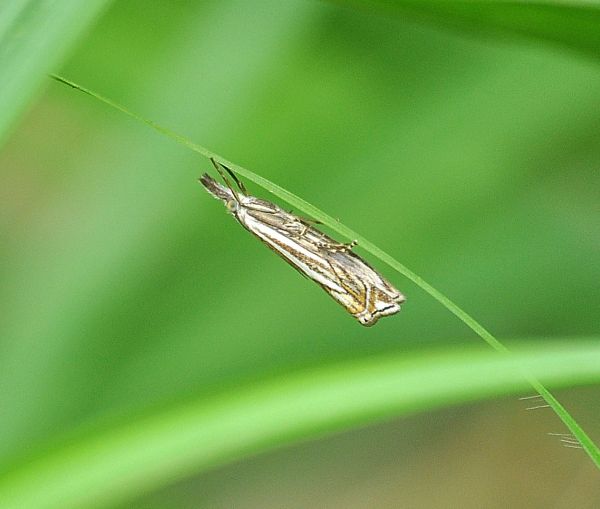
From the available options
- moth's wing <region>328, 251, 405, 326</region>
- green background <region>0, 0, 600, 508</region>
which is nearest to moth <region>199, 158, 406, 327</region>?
moth's wing <region>328, 251, 405, 326</region>

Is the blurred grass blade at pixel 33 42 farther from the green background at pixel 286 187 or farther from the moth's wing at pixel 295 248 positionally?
the green background at pixel 286 187

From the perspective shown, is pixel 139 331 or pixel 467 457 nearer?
pixel 139 331

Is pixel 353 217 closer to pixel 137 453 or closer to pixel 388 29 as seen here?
pixel 388 29

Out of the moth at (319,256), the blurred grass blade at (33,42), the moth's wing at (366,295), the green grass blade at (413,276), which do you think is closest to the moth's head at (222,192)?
the moth at (319,256)

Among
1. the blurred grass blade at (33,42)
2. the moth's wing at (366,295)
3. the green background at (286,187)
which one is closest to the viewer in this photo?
the blurred grass blade at (33,42)

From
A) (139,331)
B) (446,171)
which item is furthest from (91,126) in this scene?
(446,171)

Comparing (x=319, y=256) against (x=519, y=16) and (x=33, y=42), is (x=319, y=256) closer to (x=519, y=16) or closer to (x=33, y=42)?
(x=519, y=16)
